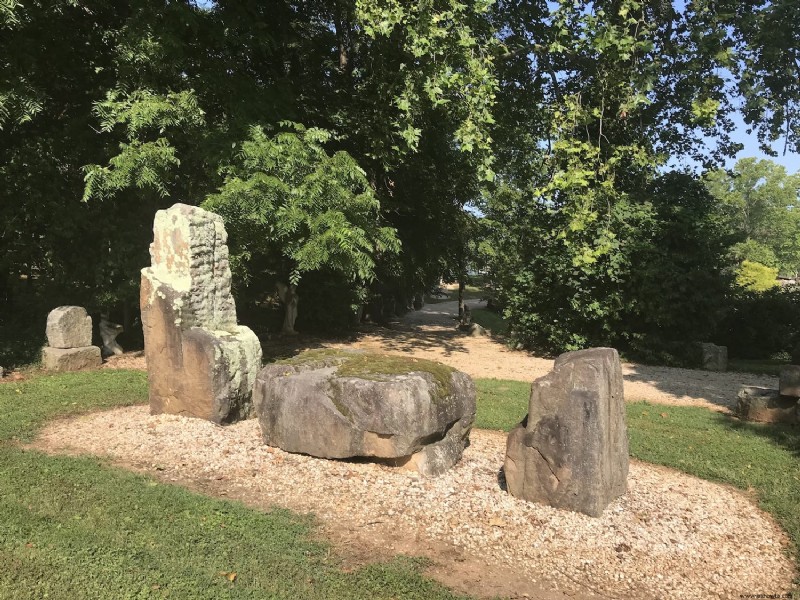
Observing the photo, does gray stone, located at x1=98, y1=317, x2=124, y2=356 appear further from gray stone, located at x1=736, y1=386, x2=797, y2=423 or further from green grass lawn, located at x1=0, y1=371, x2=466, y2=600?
gray stone, located at x1=736, y1=386, x2=797, y2=423

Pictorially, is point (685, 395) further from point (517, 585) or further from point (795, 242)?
point (795, 242)

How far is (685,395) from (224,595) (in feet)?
34.3

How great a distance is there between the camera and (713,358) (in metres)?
14.7

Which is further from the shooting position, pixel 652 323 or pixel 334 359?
pixel 652 323

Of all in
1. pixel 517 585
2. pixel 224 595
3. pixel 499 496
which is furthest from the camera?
pixel 499 496

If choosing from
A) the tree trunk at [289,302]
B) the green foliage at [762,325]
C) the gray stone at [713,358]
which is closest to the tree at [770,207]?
the green foliage at [762,325]

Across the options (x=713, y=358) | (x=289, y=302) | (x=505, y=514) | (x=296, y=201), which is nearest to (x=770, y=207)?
(x=713, y=358)

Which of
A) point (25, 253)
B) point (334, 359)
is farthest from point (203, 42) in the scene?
point (334, 359)

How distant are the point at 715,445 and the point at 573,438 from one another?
4.26 meters

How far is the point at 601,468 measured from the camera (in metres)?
5.19

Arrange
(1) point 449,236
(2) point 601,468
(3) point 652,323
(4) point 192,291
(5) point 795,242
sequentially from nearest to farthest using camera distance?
1. (2) point 601,468
2. (4) point 192,291
3. (3) point 652,323
4. (1) point 449,236
5. (5) point 795,242

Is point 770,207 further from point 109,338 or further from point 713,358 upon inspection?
point 109,338

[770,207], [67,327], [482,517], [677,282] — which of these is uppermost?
[770,207]

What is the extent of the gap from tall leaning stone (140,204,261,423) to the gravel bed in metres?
0.46
